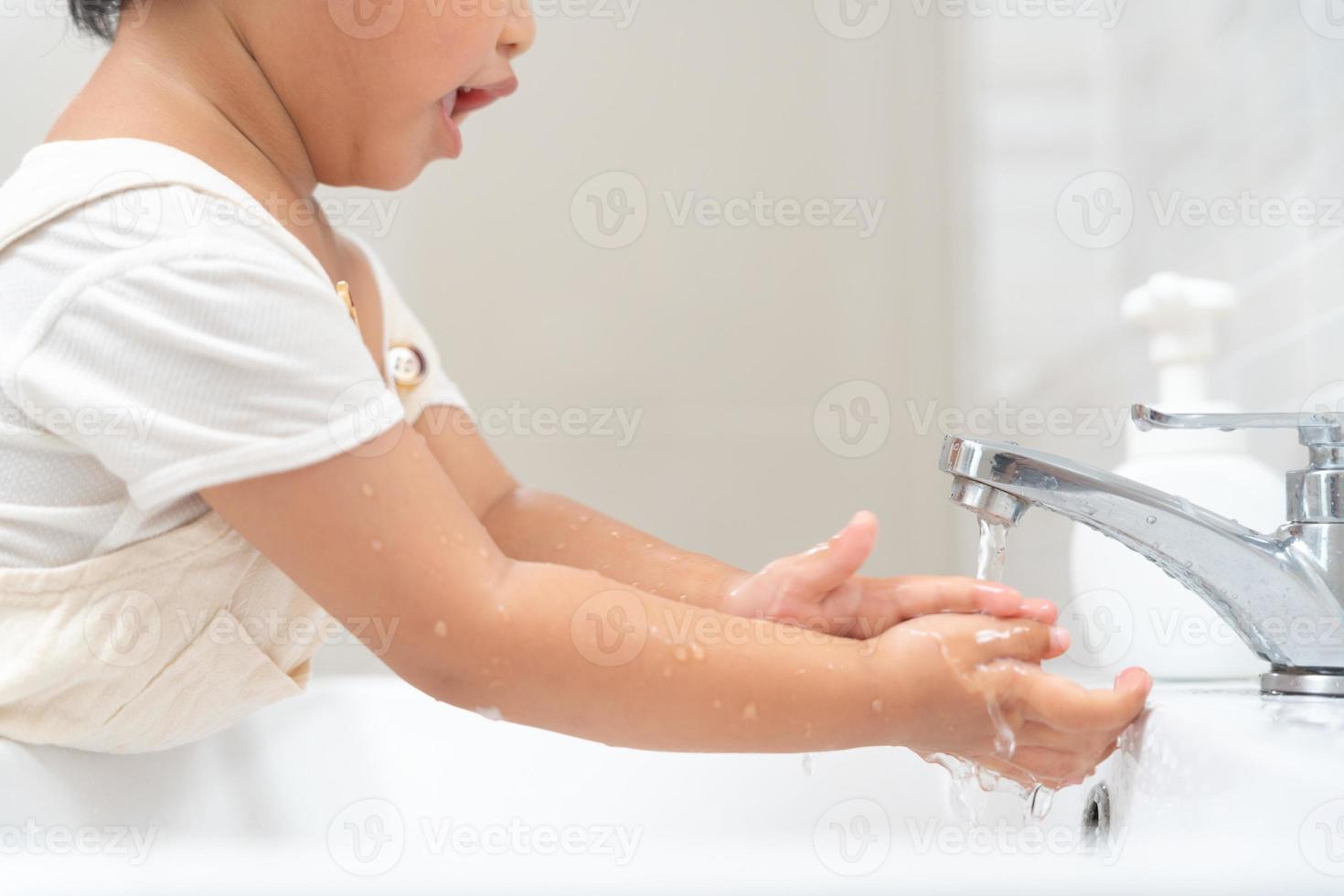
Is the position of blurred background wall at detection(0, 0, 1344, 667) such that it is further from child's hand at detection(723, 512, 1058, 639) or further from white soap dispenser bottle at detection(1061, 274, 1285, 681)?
child's hand at detection(723, 512, 1058, 639)

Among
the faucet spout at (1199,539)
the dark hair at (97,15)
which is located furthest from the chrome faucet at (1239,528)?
the dark hair at (97,15)

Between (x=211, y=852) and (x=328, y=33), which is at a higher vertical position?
(x=328, y=33)

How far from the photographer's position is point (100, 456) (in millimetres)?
474

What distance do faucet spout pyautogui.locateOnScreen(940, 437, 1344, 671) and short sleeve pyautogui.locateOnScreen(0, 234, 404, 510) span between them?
Answer: 244 millimetres

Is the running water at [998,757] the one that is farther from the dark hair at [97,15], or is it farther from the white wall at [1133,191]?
the dark hair at [97,15]

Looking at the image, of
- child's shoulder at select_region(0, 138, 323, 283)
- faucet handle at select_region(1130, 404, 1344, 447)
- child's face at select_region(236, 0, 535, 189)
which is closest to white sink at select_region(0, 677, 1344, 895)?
faucet handle at select_region(1130, 404, 1344, 447)

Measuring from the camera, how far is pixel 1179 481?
674 mm

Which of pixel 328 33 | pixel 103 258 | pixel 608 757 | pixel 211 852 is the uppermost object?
pixel 328 33

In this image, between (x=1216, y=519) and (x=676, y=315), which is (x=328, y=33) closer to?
(x=1216, y=519)

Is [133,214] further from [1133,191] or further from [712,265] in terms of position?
[712,265]

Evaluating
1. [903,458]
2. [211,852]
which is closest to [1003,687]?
[211,852]

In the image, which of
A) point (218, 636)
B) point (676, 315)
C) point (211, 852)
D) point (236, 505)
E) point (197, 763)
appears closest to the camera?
point (211, 852)

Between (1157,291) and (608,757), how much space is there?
44 cm

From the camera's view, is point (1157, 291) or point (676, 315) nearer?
point (1157, 291)
